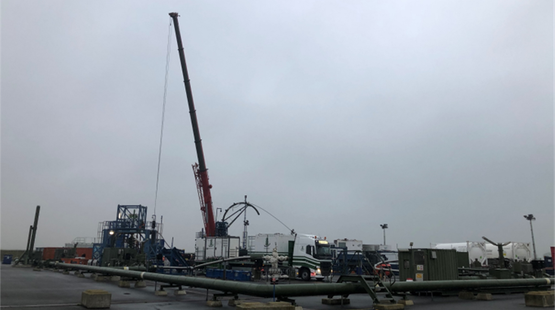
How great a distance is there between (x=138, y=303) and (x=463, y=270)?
17505mm

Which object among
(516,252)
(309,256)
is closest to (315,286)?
(309,256)

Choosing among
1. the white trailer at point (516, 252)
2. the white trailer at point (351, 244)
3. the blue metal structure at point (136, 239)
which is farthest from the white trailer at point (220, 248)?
the white trailer at point (516, 252)

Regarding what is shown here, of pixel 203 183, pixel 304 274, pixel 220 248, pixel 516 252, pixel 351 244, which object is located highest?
pixel 203 183

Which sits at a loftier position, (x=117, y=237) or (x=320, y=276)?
(x=117, y=237)

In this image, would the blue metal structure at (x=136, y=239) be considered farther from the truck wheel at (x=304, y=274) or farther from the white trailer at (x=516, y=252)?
the white trailer at (x=516, y=252)

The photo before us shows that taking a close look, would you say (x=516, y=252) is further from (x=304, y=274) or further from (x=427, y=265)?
(x=427, y=265)

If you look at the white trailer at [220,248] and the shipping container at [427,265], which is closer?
the shipping container at [427,265]

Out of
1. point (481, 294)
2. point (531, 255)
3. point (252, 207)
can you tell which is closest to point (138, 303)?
point (481, 294)

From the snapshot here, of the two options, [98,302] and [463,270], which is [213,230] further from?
[98,302]

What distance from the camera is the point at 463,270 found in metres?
21.3

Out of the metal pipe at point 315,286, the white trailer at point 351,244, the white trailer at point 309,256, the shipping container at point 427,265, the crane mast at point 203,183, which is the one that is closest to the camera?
the metal pipe at point 315,286

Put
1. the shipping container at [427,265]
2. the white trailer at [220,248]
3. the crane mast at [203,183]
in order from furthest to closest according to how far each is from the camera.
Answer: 1. the crane mast at [203,183]
2. the white trailer at [220,248]
3. the shipping container at [427,265]

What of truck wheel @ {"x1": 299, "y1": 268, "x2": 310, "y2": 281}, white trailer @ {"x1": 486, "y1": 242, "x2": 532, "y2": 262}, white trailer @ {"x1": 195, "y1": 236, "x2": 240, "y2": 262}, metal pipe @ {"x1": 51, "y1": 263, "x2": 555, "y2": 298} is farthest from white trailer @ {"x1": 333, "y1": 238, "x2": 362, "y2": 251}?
metal pipe @ {"x1": 51, "y1": 263, "x2": 555, "y2": 298}

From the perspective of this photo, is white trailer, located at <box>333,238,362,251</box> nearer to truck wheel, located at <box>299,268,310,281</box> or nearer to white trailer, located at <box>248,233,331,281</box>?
white trailer, located at <box>248,233,331,281</box>
